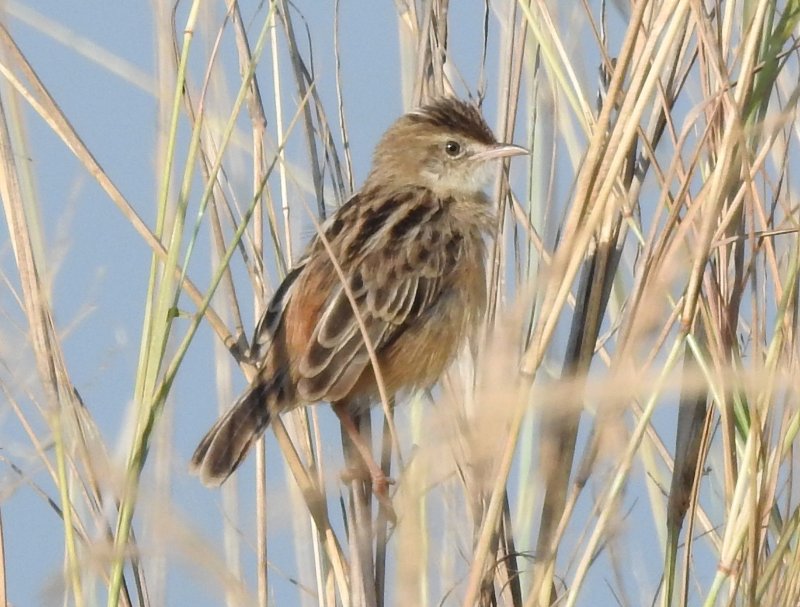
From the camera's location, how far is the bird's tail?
10.4 ft

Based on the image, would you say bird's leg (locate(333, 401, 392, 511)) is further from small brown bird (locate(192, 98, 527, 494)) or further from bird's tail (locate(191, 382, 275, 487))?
bird's tail (locate(191, 382, 275, 487))

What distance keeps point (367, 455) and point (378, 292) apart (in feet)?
1.80

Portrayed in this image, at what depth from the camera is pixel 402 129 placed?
439cm

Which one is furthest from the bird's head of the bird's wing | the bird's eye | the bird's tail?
the bird's tail

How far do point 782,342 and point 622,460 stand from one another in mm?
409

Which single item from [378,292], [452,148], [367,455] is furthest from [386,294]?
[452,148]

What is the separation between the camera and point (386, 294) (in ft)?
12.3

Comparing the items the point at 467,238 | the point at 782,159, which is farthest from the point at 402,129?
the point at 782,159

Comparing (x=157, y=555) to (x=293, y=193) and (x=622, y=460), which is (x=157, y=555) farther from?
(x=293, y=193)

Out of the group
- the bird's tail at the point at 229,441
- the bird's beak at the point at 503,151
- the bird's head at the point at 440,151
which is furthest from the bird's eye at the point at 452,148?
the bird's tail at the point at 229,441

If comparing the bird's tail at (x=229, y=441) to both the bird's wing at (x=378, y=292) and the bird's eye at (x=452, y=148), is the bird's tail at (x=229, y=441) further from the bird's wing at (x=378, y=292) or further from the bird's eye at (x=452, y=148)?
the bird's eye at (x=452, y=148)

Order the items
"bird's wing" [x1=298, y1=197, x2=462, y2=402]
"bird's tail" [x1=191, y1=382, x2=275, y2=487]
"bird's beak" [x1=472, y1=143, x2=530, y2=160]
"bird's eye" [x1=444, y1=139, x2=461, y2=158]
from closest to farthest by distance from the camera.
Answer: "bird's tail" [x1=191, y1=382, x2=275, y2=487], "bird's wing" [x1=298, y1=197, x2=462, y2=402], "bird's beak" [x1=472, y1=143, x2=530, y2=160], "bird's eye" [x1=444, y1=139, x2=461, y2=158]

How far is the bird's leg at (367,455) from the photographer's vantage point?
334 cm

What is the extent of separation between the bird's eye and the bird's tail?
1407 millimetres
